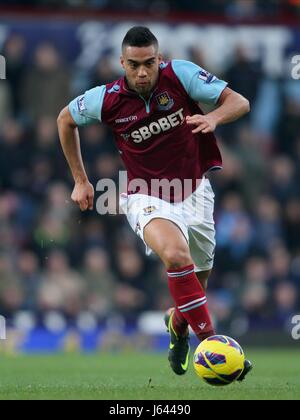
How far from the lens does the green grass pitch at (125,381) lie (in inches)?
263

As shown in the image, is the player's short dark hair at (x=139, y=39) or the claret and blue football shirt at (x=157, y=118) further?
the claret and blue football shirt at (x=157, y=118)

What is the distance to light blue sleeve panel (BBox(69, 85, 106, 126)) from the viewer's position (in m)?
7.75

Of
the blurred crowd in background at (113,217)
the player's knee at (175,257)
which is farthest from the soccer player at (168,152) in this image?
the blurred crowd in background at (113,217)

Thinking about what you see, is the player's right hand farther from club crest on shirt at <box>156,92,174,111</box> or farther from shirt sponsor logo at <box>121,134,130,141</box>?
club crest on shirt at <box>156,92,174,111</box>

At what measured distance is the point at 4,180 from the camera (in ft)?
48.1

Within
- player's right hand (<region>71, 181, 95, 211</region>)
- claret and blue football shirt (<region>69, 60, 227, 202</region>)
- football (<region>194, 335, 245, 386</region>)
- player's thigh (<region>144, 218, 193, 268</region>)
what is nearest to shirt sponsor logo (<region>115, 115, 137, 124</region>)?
claret and blue football shirt (<region>69, 60, 227, 202</region>)

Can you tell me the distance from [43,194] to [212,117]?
7.93m

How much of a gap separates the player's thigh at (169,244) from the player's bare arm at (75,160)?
0.68 meters

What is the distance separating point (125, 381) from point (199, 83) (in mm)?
2235

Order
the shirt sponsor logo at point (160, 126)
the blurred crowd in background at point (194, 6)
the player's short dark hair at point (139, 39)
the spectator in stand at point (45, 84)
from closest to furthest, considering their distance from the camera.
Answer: the player's short dark hair at point (139, 39)
the shirt sponsor logo at point (160, 126)
the spectator in stand at point (45, 84)
the blurred crowd in background at point (194, 6)

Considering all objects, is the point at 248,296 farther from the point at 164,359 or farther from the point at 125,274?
the point at 164,359

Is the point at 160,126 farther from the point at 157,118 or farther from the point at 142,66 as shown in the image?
the point at 142,66

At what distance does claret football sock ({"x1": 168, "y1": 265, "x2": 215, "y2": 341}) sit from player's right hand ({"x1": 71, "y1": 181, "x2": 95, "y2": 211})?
96 cm

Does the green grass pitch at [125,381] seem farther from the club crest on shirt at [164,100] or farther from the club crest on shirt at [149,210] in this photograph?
the club crest on shirt at [164,100]
